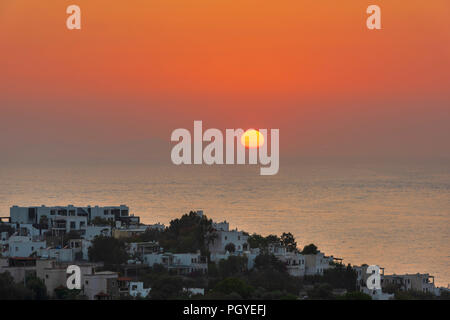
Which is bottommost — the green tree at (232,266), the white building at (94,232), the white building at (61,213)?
the green tree at (232,266)

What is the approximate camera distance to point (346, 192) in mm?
81000

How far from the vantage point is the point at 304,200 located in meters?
71.2

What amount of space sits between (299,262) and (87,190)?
45.9 m

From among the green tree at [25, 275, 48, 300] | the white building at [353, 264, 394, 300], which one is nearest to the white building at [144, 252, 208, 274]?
the white building at [353, 264, 394, 300]

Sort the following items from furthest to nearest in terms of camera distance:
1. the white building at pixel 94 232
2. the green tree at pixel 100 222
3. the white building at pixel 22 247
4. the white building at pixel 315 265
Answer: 1. the green tree at pixel 100 222
2. the white building at pixel 94 232
3. the white building at pixel 22 247
4. the white building at pixel 315 265

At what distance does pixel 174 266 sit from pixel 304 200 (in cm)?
4234

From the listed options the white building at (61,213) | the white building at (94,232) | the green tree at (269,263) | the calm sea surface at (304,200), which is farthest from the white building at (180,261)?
the calm sea surface at (304,200)

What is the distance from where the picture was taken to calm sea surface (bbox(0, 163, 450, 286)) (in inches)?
1811

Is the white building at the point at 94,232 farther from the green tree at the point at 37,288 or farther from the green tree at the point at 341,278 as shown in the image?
the green tree at the point at 341,278

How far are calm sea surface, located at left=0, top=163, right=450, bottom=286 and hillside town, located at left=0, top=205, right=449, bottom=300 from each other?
7.16 metres

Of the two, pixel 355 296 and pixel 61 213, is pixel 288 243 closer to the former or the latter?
pixel 61 213

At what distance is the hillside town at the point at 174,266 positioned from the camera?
26188 millimetres

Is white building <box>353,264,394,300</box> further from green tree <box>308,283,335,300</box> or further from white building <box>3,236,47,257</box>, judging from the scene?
white building <box>3,236,47,257</box>

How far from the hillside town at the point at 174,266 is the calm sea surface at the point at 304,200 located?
716 cm
